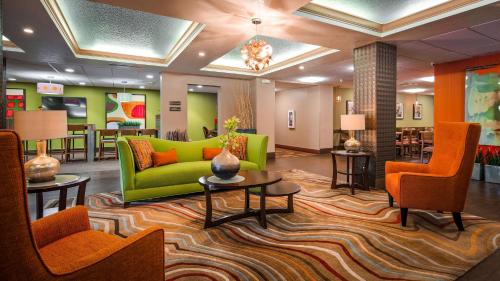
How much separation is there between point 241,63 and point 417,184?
5.69m

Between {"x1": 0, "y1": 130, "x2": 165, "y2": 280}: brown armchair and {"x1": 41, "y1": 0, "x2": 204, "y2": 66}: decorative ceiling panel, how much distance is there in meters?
3.22

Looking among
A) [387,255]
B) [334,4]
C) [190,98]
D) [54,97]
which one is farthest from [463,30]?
[54,97]

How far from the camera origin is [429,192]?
8.86 feet

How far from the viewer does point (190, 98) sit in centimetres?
1184

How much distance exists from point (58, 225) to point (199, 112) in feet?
35.5

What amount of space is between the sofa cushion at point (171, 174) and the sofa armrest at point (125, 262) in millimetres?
2446

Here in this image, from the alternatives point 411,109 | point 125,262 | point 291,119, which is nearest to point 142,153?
point 125,262

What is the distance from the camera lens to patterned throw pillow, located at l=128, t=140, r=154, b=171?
373 centimetres

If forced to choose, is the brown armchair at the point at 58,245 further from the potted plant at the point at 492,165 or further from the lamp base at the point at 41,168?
the potted plant at the point at 492,165

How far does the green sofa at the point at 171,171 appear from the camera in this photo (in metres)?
3.50

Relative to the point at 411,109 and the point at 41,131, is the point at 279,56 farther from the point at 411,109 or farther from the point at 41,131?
the point at 411,109

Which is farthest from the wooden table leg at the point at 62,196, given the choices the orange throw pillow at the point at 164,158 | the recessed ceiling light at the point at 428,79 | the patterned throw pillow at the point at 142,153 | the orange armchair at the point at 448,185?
the recessed ceiling light at the point at 428,79

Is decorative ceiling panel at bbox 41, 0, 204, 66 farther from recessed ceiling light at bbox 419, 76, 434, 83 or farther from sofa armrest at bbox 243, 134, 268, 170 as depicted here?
recessed ceiling light at bbox 419, 76, 434, 83

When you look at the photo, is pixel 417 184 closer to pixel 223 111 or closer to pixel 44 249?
pixel 44 249
